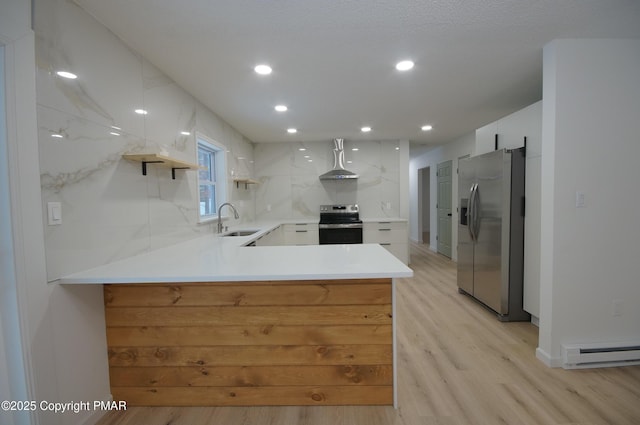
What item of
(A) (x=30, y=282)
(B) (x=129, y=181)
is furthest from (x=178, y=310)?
(B) (x=129, y=181)

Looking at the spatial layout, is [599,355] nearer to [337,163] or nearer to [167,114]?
[167,114]

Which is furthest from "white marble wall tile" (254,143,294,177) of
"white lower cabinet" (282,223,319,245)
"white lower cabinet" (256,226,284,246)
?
"white lower cabinet" (256,226,284,246)

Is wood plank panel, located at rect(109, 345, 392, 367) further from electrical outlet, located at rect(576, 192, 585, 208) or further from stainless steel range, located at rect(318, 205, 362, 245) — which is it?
stainless steel range, located at rect(318, 205, 362, 245)

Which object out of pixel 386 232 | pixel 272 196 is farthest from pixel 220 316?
pixel 272 196

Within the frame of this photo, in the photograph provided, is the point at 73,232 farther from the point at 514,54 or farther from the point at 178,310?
the point at 514,54

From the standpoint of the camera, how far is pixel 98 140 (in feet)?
5.24

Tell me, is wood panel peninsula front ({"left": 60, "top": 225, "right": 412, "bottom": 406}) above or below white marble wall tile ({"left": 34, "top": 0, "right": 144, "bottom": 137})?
below

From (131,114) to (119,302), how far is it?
125 cm

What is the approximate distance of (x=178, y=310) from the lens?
1.65m

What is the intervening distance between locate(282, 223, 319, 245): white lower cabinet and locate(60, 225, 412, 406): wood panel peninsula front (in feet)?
10.1

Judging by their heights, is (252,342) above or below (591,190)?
below

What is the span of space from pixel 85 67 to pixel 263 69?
3.90 ft

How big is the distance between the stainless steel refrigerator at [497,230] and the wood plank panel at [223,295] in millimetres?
2068

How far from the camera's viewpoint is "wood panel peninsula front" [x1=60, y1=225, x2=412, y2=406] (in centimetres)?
162
